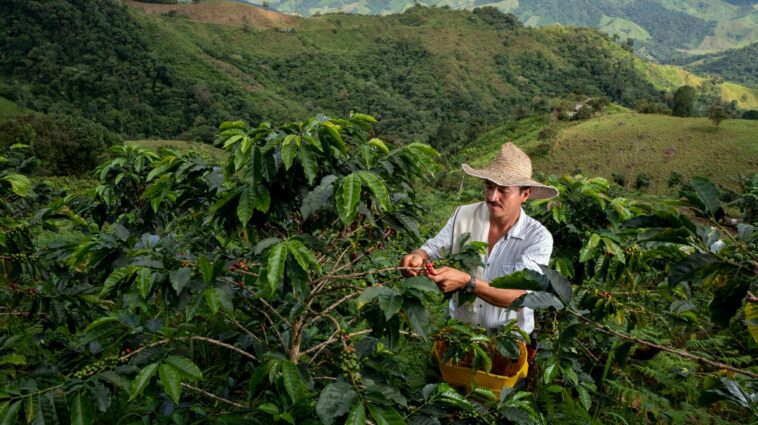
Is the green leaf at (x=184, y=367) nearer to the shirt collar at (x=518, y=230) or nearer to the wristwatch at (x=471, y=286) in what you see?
the wristwatch at (x=471, y=286)

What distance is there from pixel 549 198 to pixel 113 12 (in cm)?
10375

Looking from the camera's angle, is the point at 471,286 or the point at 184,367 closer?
the point at 184,367

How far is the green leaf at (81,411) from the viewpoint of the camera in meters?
1.39

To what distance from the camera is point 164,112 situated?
72.3 meters

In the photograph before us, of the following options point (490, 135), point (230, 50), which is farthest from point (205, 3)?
point (490, 135)

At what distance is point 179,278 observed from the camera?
156 centimetres

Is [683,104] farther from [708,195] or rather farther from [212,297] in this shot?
[212,297]

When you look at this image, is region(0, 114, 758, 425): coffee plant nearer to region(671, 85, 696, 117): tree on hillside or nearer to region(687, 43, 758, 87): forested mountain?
region(671, 85, 696, 117): tree on hillside

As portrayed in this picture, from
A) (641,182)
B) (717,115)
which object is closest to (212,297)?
(641,182)

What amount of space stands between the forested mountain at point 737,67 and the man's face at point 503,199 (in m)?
181

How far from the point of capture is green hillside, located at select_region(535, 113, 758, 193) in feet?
123

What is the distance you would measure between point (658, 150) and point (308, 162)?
48.6 metres

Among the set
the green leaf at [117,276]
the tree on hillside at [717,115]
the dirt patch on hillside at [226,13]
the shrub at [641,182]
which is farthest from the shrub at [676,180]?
the dirt patch on hillside at [226,13]

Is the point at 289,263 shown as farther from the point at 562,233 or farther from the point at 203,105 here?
the point at 203,105
